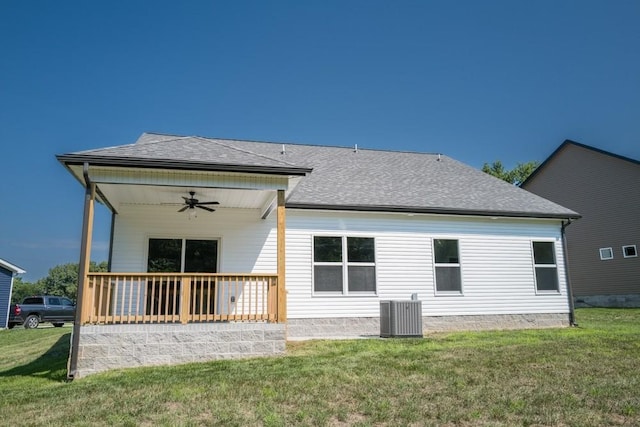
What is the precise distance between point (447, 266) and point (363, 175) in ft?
12.4

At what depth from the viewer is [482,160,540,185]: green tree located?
3953 centimetres

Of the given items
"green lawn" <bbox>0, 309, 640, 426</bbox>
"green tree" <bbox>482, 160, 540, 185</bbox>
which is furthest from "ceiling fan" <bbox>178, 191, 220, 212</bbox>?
"green tree" <bbox>482, 160, 540, 185</bbox>

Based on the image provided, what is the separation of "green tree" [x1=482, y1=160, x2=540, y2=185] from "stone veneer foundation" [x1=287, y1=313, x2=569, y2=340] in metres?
29.2

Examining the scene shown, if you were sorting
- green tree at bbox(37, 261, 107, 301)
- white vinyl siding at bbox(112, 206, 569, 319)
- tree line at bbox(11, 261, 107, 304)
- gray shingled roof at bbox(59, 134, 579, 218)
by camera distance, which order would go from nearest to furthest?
gray shingled roof at bbox(59, 134, 579, 218) → white vinyl siding at bbox(112, 206, 569, 319) → tree line at bbox(11, 261, 107, 304) → green tree at bbox(37, 261, 107, 301)

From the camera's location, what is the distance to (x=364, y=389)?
5594 millimetres

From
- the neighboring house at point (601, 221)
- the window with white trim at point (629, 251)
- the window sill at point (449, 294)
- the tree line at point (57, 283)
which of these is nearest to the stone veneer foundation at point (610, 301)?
the neighboring house at point (601, 221)

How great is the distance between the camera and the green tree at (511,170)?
130 feet

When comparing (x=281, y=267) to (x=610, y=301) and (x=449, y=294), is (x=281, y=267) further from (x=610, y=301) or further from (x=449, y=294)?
(x=610, y=301)

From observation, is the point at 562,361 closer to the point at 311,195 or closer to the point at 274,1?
the point at 311,195

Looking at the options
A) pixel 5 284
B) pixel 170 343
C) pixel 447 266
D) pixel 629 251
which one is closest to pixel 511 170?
pixel 629 251

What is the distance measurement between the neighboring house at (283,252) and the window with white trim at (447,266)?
0.03 meters

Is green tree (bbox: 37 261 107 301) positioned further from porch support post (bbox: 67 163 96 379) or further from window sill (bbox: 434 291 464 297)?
porch support post (bbox: 67 163 96 379)

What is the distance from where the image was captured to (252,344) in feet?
25.8

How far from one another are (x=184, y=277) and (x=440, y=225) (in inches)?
286
